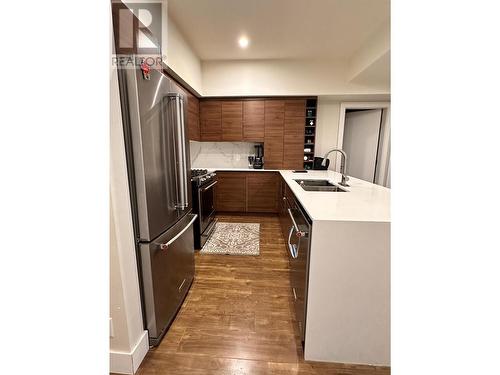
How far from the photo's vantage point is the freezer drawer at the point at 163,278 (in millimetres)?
1250

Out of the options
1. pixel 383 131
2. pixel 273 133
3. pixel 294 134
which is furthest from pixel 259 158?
pixel 383 131

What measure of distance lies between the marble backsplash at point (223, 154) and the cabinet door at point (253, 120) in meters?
0.34

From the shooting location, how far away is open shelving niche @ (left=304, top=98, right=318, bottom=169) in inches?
157

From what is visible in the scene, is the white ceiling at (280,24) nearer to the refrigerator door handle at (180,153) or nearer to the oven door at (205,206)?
the refrigerator door handle at (180,153)

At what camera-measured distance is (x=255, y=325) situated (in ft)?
5.01

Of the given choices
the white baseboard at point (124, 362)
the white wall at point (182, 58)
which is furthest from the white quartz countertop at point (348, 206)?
the white wall at point (182, 58)

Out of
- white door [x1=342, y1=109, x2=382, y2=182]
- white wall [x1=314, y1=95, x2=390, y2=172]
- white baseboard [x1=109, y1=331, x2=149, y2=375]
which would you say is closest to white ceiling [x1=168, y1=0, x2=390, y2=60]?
white wall [x1=314, y1=95, x2=390, y2=172]

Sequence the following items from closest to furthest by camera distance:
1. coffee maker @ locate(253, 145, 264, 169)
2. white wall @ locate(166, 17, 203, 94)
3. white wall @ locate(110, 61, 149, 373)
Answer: white wall @ locate(110, 61, 149, 373) → white wall @ locate(166, 17, 203, 94) → coffee maker @ locate(253, 145, 264, 169)

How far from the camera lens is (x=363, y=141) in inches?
169

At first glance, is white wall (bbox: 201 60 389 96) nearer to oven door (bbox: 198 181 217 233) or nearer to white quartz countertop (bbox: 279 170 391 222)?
oven door (bbox: 198 181 217 233)

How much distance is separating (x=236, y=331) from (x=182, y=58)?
10.5 feet

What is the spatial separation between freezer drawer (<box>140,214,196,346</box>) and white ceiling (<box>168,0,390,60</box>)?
233 centimetres
